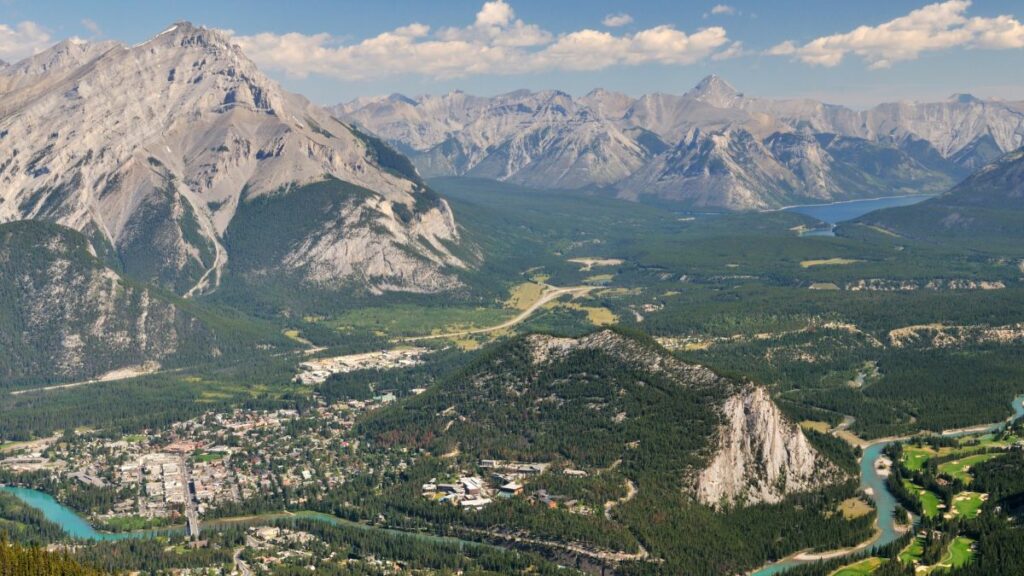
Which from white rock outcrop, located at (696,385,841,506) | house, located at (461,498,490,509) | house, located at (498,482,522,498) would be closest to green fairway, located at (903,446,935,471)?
white rock outcrop, located at (696,385,841,506)

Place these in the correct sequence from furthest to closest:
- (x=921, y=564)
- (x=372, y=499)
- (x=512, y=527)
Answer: (x=372, y=499) → (x=512, y=527) → (x=921, y=564)

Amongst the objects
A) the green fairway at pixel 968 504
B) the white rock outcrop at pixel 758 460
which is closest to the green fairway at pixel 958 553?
the green fairway at pixel 968 504

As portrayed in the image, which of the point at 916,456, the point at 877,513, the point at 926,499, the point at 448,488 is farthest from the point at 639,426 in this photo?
the point at 916,456

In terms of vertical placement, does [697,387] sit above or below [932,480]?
above

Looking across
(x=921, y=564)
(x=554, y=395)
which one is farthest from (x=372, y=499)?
(x=921, y=564)

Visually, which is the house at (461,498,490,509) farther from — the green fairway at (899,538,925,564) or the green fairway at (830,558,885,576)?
the green fairway at (899,538,925,564)

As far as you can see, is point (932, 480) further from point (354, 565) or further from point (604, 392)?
point (354, 565)

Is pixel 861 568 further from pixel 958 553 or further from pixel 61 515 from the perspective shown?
pixel 61 515
